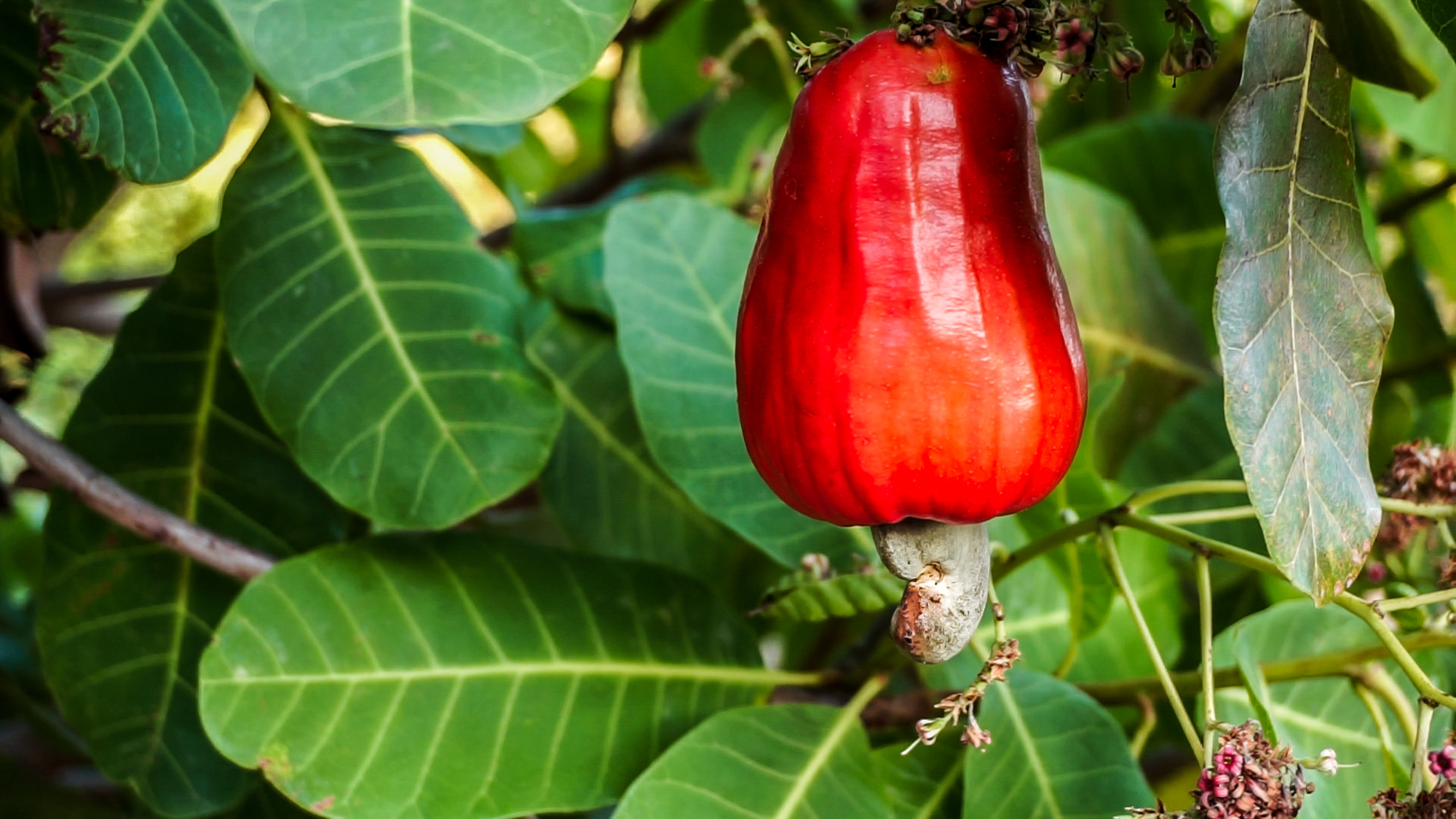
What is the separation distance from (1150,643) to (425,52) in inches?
18.3

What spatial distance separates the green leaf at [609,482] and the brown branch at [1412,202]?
86 centimetres

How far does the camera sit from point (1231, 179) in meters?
0.54

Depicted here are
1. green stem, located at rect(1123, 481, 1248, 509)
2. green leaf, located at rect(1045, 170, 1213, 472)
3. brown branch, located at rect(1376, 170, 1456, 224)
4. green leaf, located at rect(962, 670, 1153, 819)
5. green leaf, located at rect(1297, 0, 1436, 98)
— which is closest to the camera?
green leaf, located at rect(1297, 0, 1436, 98)

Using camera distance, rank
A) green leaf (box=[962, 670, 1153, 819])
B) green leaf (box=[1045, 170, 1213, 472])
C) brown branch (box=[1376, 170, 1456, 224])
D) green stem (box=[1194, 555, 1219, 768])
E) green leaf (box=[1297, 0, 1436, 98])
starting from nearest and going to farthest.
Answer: green leaf (box=[1297, 0, 1436, 98])
green stem (box=[1194, 555, 1219, 768])
green leaf (box=[962, 670, 1153, 819])
green leaf (box=[1045, 170, 1213, 472])
brown branch (box=[1376, 170, 1456, 224])

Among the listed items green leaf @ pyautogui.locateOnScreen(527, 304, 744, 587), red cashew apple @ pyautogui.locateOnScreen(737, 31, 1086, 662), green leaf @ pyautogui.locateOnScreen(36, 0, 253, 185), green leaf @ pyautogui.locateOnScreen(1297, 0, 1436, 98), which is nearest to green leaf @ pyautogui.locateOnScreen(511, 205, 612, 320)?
green leaf @ pyautogui.locateOnScreen(527, 304, 744, 587)

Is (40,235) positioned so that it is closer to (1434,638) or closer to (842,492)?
(842,492)

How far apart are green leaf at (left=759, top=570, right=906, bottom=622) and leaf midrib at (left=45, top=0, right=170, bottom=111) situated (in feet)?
1.68

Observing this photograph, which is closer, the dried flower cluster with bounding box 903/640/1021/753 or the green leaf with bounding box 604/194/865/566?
the dried flower cluster with bounding box 903/640/1021/753

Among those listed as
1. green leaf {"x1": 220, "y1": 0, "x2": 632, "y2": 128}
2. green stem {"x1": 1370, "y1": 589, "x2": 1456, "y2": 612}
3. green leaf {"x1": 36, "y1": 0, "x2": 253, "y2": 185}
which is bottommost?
green stem {"x1": 1370, "y1": 589, "x2": 1456, "y2": 612}

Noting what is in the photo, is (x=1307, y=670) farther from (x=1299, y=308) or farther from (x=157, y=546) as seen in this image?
(x=157, y=546)

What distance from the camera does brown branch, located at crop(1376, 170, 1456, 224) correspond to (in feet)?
4.33

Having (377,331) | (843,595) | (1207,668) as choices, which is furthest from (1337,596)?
(377,331)

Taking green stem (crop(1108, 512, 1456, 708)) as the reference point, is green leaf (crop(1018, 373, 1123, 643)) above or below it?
below

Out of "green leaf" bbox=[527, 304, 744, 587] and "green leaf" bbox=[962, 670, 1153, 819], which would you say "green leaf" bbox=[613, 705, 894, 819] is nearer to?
"green leaf" bbox=[962, 670, 1153, 819]
